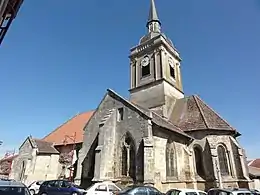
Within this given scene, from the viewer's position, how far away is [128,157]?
17844 millimetres

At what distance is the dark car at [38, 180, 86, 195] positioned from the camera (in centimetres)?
1420

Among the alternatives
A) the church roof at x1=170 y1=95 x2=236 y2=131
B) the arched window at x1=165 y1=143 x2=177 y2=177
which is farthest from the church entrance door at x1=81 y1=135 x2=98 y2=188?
the church roof at x1=170 y1=95 x2=236 y2=131

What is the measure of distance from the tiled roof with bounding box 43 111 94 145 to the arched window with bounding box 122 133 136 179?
9.38m

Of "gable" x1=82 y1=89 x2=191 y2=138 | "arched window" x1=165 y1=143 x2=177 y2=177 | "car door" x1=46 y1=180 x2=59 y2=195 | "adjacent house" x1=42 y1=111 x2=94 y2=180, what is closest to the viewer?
"car door" x1=46 y1=180 x2=59 y2=195

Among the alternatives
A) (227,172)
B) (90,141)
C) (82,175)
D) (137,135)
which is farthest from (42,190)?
(227,172)

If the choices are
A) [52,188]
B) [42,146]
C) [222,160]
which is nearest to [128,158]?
[52,188]

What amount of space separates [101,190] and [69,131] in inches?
702

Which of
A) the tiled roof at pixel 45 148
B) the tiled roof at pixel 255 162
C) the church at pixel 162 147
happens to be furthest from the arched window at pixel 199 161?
the tiled roof at pixel 255 162

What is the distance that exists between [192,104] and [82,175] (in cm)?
1372

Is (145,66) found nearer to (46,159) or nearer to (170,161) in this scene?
(170,161)

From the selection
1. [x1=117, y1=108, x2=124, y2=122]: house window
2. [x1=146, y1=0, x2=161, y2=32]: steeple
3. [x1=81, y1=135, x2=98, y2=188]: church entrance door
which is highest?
[x1=146, y1=0, x2=161, y2=32]: steeple

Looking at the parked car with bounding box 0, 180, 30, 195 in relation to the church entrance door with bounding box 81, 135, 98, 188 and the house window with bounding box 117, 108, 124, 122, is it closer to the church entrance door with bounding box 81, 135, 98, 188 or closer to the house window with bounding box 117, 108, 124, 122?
the house window with bounding box 117, 108, 124, 122

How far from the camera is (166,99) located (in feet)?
84.6

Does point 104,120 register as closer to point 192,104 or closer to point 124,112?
point 124,112
